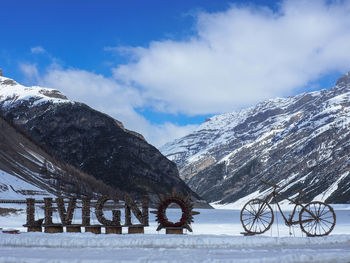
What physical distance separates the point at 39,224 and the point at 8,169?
122143 mm

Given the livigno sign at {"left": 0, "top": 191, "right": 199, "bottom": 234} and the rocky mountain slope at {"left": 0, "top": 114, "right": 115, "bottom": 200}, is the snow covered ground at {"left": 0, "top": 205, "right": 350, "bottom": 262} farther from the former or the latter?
the rocky mountain slope at {"left": 0, "top": 114, "right": 115, "bottom": 200}

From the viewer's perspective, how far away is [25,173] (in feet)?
522

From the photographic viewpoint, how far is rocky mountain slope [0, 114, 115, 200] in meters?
130

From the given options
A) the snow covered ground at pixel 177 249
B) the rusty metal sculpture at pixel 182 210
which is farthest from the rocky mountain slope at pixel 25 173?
the snow covered ground at pixel 177 249

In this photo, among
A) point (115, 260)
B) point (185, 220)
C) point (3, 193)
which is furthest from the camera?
point (3, 193)

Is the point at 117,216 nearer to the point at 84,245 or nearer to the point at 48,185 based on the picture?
the point at 84,245

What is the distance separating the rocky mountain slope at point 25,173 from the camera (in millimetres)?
129875

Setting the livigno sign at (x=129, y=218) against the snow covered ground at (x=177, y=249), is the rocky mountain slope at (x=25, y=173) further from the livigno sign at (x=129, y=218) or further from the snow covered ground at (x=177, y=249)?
the snow covered ground at (x=177, y=249)

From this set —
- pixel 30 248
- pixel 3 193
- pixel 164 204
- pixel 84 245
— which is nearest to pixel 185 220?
pixel 164 204

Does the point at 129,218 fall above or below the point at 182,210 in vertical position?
below

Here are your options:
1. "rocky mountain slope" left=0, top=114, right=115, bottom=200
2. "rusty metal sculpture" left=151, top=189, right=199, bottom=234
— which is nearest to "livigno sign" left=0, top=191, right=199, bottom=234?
"rusty metal sculpture" left=151, top=189, right=199, bottom=234

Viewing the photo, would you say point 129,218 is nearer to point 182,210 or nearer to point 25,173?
point 182,210

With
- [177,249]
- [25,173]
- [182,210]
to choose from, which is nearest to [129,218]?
[182,210]

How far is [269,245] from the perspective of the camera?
24469 millimetres
